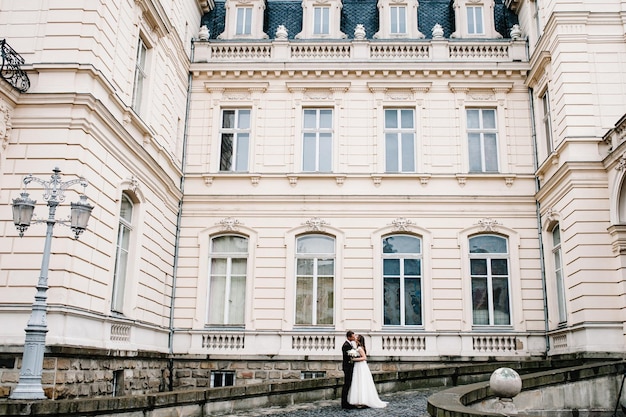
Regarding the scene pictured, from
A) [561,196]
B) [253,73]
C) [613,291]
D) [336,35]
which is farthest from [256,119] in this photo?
[613,291]

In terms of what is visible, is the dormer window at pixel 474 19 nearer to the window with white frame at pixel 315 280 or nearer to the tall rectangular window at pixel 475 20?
the tall rectangular window at pixel 475 20

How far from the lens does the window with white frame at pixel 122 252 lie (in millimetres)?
14961

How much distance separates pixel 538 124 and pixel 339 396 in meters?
10.4

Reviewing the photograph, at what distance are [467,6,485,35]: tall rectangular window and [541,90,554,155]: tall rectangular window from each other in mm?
3659

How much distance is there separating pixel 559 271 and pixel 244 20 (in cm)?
1291

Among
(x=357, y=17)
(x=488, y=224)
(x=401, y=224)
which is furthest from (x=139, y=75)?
(x=488, y=224)

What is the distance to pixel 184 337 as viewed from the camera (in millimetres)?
18219

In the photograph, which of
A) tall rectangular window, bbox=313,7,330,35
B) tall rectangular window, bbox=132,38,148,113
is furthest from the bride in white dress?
tall rectangular window, bbox=313,7,330,35

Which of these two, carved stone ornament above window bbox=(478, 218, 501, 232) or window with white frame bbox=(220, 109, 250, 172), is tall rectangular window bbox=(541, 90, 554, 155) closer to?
carved stone ornament above window bbox=(478, 218, 501, 232)

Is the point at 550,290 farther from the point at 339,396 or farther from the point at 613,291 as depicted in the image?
the point at 339,396

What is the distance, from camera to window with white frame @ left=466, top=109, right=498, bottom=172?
19.5 meters

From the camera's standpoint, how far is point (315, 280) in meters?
18.7

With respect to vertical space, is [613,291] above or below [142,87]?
below

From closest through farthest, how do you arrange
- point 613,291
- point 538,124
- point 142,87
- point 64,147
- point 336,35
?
point 64,147 → point 613,291 → point 142,87 → point 538,124 → point 336,35
